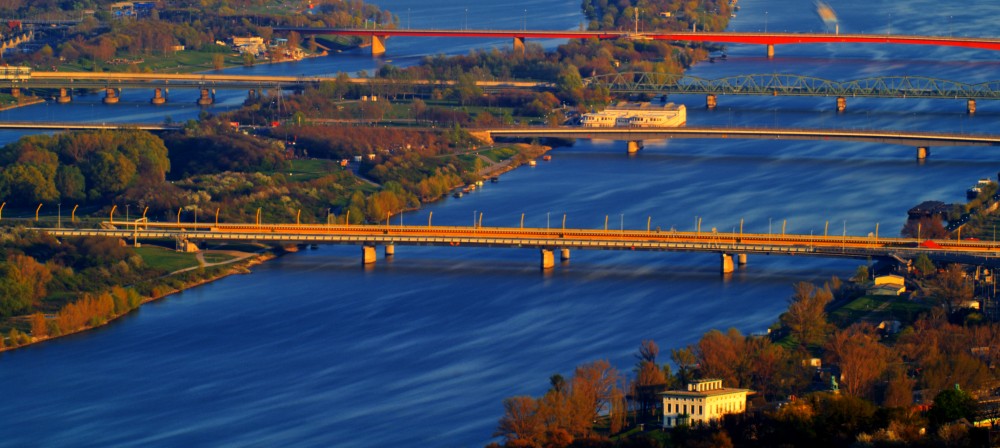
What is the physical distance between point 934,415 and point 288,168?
20.7 m

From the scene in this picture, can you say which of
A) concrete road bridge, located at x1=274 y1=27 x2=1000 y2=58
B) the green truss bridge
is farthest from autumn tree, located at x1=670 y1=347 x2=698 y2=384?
concrete road bridge, located at x1=274 y1=27 x2=1000 y2=58

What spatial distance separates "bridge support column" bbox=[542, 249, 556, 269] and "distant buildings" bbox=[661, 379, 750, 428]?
30.9 feet

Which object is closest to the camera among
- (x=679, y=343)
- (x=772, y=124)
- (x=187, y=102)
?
(x=679, y=343)

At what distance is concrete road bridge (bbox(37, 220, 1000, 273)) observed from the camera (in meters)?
33.1

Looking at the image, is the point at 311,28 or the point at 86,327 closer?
the point at 86,327

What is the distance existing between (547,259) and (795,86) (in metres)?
22.8

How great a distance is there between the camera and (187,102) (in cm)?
5644

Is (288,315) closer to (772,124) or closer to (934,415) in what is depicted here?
(934,415)

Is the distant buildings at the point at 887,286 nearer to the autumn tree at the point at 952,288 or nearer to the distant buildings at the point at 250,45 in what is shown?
the autumn tree at the point at 952,288

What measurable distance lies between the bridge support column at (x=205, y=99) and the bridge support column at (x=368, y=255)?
21.4 meters

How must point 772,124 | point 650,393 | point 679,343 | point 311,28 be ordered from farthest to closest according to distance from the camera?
point 311,28
point 772,124
point 679,343
point 650,393

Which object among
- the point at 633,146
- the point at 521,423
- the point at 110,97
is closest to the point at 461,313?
the point at 521,423

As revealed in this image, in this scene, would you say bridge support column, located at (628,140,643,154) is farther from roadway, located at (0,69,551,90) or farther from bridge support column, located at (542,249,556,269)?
bridge support column, located at (542,249,556,269)

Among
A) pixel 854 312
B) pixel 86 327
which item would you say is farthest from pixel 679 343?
pixel 86 327
